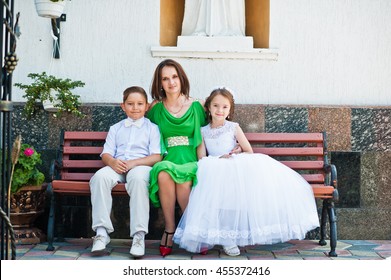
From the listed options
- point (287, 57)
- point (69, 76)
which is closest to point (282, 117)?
point (287, 57)

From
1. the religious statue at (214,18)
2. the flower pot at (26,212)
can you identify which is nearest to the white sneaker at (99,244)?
the flower pot at (26,212)

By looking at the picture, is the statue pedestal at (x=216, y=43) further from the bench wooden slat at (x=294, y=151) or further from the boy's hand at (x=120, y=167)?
the boy's hand at (x=120, y=167)

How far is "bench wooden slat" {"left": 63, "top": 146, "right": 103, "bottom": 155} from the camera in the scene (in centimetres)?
654

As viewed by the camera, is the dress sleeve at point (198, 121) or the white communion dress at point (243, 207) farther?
the dress sleeve at point (198, 121)

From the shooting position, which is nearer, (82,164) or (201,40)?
(82,164)

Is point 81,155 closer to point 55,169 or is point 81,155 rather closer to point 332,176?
point 55,169

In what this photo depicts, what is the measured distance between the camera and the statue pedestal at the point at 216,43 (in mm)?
7051

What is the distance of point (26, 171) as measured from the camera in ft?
20.3

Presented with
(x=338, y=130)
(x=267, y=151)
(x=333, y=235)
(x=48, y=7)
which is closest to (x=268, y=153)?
(x=267, y=151)

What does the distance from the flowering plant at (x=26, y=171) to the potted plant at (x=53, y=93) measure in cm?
59

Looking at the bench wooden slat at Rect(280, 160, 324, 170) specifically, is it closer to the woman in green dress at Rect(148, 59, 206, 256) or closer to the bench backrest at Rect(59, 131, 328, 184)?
the bench backrest at Rect(59, 131, 328, 184)

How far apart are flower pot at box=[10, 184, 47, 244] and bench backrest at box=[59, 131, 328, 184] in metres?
0.30

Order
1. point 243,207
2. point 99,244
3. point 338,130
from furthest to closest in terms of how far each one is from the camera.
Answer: point 338,130, point 99,244, point 243,207

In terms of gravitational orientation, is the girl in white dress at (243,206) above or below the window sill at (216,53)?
below
